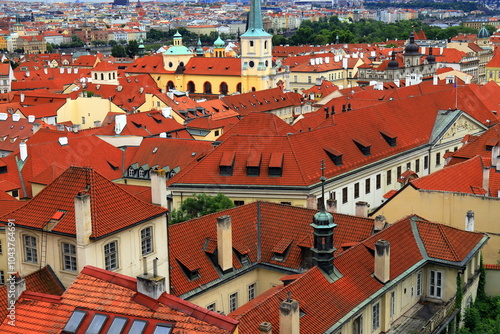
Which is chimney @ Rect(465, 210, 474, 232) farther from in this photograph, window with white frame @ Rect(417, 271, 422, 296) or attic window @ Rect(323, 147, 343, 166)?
attic window @ Rect(323, 147, 343, 166)

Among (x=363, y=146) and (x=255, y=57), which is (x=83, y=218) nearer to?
(x=363, y=146)

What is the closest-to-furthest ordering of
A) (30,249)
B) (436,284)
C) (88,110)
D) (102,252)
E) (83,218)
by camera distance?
(83,218), (102,252), (30,249), (436,284), (88,110)

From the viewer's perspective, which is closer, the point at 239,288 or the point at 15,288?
the point at 15,288

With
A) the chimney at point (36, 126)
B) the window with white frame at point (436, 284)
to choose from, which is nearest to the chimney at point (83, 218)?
the window with white frame at point (436, 284)

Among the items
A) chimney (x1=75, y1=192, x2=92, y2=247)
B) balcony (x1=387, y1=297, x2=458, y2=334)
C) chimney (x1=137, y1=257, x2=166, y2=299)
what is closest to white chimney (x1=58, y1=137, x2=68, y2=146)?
chimney (x1=75, y1=192, x2=92, y2=247)

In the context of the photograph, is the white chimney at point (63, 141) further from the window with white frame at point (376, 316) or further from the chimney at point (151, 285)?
the chimney at point (151, 285)

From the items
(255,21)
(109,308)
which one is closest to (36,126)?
(109,308)

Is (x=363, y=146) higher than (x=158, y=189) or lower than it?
lower
